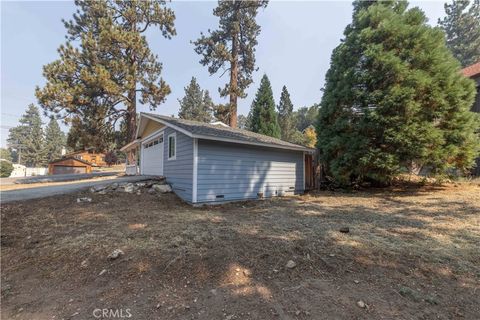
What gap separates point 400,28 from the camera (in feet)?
28.3

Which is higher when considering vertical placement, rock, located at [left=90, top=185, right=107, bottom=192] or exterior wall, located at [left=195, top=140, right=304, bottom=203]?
exterior wall, located at [left=195, top=140, right=304, bottom=203]

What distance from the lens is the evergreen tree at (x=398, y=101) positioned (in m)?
8.08

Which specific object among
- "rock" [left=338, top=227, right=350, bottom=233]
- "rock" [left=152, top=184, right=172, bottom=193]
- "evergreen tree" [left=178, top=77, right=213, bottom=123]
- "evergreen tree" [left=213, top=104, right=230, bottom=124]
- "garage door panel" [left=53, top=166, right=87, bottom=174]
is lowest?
"rock" [left=338, top=227, right=350, bottom=233]

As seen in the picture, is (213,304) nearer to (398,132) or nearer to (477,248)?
(477,248)

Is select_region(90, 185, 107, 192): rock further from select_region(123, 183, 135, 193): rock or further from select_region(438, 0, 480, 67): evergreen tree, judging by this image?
select_region(438, 0, 480, 67): evergreen tree

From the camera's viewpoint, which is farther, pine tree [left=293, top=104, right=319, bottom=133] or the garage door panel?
pine tree [left=293, top=104, right=319, bottom=133]

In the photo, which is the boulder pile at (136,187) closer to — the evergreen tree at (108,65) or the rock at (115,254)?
the rock at (115,254)

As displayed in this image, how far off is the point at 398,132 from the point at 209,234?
7.57m

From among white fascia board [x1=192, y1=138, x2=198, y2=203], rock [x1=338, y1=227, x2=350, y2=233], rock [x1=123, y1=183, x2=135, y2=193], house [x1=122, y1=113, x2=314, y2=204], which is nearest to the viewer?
rock [x1=338, y1=227, x2=350, y2=233]

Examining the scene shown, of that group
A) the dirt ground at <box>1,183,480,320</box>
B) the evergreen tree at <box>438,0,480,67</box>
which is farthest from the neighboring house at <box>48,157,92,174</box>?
the evergreen tree at <box>438,0,480,67</box>

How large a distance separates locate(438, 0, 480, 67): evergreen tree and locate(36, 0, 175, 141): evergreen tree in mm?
31132

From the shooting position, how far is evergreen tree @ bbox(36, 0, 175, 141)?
1528 cm

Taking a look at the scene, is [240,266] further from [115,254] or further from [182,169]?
[182,169]

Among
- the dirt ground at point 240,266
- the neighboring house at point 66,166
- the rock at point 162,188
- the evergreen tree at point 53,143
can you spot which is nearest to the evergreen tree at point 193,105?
the neighboring house at point 66,166
